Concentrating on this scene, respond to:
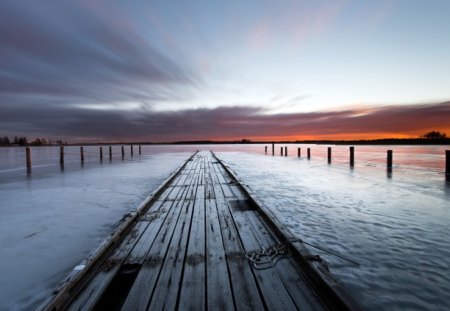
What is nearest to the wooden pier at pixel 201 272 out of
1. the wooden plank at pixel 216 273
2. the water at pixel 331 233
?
the wooden plank at pixel 216 273

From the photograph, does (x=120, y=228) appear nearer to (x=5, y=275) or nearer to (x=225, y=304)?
(x=5, y=275)

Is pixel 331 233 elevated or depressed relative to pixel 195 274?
depressed

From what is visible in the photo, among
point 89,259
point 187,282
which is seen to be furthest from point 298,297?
point 89,259

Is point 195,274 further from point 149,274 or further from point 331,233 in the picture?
point 331,233

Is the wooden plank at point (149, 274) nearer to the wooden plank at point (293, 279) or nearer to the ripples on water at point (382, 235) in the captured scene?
the wooden plank at point (293, 279)

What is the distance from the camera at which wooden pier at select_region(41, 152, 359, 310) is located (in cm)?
249

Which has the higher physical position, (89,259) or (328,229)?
(89,259)

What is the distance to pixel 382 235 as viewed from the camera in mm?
5043

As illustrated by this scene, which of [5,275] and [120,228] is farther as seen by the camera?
[120,228]

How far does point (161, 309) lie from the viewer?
94.3 inches

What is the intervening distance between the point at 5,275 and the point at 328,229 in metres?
5.90

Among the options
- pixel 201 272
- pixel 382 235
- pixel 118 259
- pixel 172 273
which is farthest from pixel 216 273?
pixel 382 235

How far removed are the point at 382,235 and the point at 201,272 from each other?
403cm

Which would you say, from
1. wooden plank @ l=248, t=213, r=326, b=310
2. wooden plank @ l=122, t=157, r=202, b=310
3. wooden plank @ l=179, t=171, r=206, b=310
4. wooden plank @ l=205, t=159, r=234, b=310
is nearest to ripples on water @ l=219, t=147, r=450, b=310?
wooden plank @ l=248, t=213, r=326, b=310
